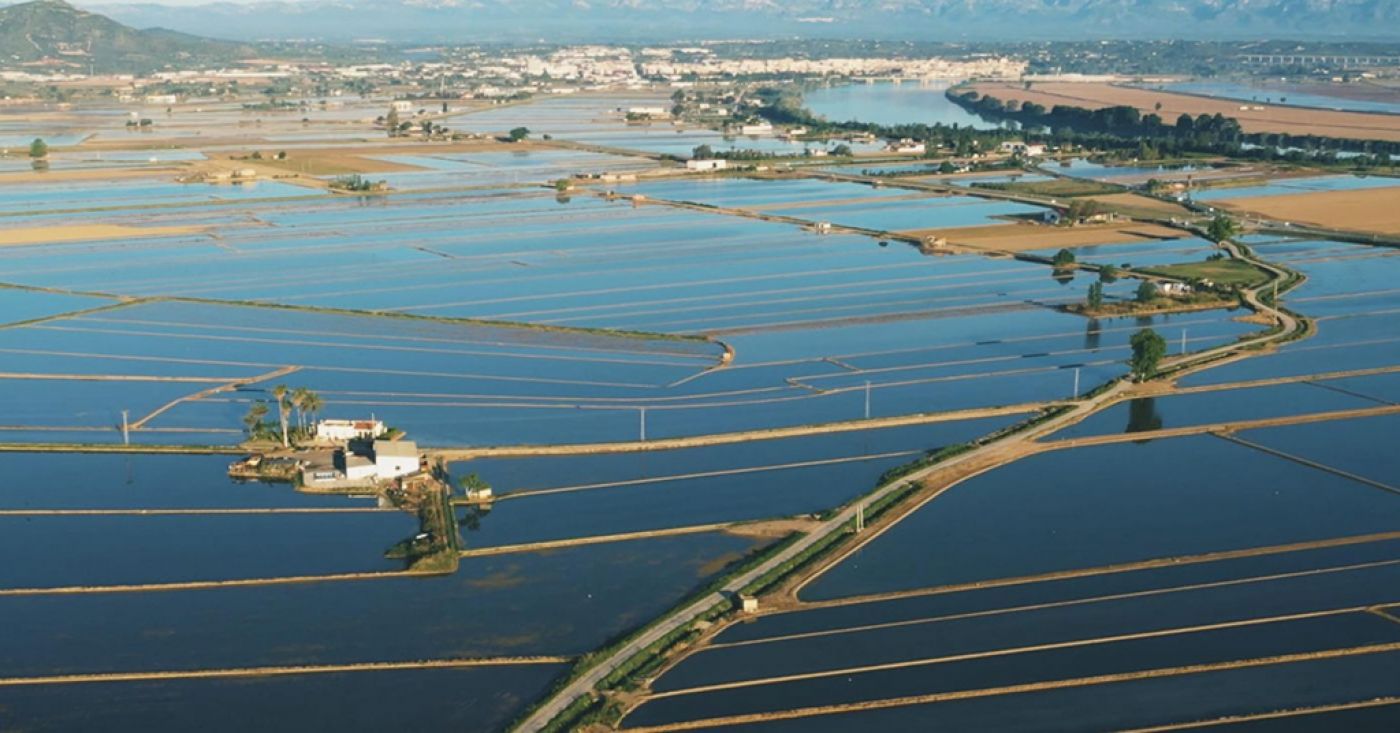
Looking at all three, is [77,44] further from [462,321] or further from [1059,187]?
[462,321]

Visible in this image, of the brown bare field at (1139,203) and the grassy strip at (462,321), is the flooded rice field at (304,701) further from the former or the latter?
the brown bare field at (1139,203)

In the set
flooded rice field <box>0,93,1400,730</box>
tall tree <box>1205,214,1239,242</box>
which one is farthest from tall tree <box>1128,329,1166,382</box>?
tall tree <box>1205,214,1239,242</box>

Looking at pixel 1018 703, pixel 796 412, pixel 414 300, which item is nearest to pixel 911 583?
pixel 1018 703

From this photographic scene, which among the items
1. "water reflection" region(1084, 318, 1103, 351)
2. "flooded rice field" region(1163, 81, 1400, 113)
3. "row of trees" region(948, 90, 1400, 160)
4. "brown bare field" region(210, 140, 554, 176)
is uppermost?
"flooded rice field" region(1163, 81, 1400, 113)

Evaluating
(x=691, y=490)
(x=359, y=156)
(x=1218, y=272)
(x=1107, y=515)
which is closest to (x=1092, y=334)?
(x=1218, y=272)

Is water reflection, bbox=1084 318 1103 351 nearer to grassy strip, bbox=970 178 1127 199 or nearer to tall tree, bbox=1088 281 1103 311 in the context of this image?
tall tree, bbox=1088 281 1103 311

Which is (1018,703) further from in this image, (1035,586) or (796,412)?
(796,412)

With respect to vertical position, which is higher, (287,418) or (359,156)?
(359,156)
